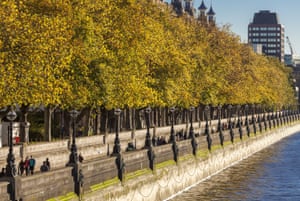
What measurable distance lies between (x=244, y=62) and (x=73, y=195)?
89.2 meters

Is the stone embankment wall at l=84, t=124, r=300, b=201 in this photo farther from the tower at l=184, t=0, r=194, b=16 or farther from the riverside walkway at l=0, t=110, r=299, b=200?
the tower at l=184, t=0, r=194, b=16

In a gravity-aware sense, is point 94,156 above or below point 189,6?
below

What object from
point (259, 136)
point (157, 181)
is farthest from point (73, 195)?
point (259, 136)

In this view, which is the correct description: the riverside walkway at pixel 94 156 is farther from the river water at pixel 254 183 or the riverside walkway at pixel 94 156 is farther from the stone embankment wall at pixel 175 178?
the river water at pixel 254 183

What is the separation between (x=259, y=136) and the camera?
10762 centimetres

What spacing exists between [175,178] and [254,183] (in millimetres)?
13443

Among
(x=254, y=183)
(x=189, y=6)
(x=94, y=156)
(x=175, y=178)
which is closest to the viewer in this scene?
(x=94, y=156)

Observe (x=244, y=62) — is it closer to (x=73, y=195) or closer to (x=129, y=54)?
(x=129, y=54)

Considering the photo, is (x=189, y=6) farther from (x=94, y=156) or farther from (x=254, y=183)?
(x=94, y=156)

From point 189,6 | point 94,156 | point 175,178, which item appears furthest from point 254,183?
point 189,6

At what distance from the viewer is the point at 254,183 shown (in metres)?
63.5

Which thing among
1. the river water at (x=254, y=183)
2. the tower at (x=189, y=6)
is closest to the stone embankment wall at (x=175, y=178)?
the river water at (x=254, y=183)

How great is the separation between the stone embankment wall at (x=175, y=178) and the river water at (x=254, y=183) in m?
0.81

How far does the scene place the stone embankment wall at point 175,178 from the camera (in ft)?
132
